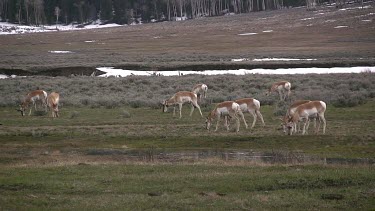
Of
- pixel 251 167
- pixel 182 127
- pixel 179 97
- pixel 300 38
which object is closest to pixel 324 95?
pixel 179 97

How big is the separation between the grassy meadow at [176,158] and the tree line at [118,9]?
125029 millimetres

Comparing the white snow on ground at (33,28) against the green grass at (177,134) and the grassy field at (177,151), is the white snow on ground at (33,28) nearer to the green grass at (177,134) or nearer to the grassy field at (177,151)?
the grassy field at (177,151)

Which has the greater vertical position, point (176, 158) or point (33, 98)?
point (33, 98)

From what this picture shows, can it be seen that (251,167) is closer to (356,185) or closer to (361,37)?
(356,185)

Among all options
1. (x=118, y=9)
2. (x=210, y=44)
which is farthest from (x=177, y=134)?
(x=118, y=9)

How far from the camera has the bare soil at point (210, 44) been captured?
59.2 meters

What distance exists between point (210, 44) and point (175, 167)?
255 ft

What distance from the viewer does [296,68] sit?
53312 millimetres

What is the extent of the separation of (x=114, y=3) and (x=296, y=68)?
119048 millimetres

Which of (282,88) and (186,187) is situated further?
(282,88)

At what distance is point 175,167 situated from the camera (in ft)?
52.4

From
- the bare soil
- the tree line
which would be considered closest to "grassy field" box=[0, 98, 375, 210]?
the bare soil

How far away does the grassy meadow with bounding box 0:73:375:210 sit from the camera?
39.9 ft

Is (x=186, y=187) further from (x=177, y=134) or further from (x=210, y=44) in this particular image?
(x=210, y=44)
